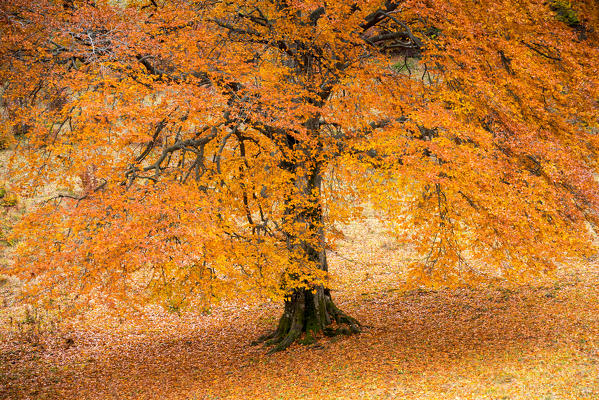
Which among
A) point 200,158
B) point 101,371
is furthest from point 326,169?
point 101,371

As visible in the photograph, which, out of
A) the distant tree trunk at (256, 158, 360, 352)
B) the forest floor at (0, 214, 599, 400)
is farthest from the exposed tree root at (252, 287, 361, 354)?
the forest floor at (0, 214, 599, 400)

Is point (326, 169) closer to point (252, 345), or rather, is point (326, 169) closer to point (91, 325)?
point (252, 345)

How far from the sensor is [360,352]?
10.1 metres

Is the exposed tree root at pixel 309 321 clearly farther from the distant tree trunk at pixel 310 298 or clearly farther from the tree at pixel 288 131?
the tree at pixel 288 131

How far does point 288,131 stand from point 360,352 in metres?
4.89

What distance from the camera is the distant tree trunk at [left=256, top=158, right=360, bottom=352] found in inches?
401

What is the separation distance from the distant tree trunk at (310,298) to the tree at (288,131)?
86mm

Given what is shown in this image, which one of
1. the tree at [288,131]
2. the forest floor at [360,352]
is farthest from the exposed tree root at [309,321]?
the tree at [288,131]

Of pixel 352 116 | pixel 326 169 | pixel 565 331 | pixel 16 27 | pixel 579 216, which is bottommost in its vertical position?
pixel 565 331

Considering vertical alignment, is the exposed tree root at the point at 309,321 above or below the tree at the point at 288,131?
below

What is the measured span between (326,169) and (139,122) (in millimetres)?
4184

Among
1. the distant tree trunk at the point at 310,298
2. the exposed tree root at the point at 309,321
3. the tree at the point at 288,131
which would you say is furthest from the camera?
the exposed tree root at the point at 309,321

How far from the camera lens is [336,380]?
8.67 m

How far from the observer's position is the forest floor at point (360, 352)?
761 cm
